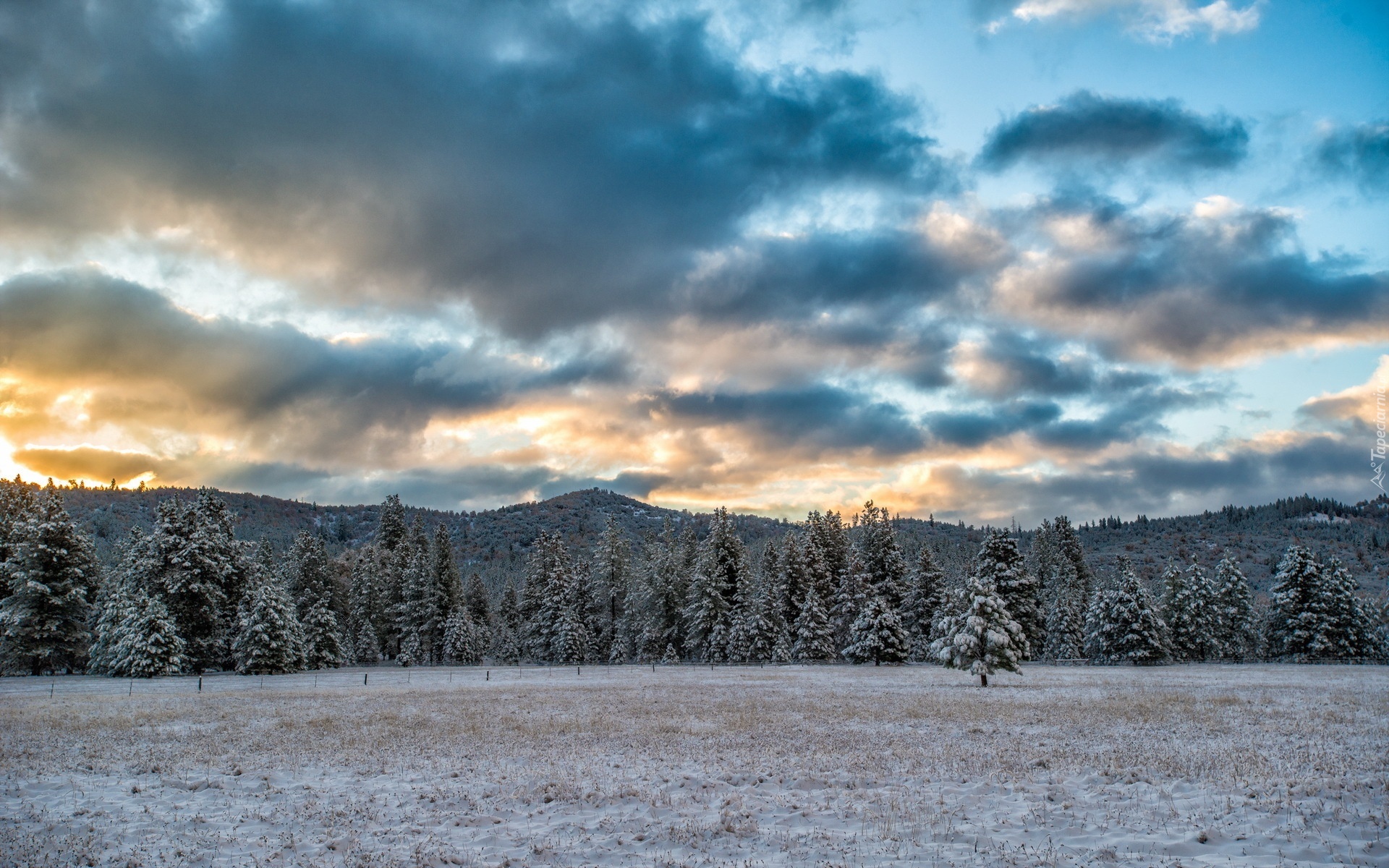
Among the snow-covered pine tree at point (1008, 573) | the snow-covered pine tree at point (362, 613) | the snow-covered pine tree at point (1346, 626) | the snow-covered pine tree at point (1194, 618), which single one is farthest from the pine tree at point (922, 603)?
the snow-covered pine tree at point (362, 613)

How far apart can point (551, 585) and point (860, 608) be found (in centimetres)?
3516

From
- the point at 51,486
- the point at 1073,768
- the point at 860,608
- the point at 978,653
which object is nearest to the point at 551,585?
the point at 860,608

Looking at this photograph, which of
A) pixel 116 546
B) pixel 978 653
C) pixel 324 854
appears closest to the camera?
pixel 324 854

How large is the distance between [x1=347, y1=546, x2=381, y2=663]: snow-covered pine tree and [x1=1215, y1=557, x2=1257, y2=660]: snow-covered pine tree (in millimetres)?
88874

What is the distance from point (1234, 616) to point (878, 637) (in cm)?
3716

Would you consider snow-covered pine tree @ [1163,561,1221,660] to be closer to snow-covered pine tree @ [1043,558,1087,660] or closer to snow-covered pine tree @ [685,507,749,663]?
snow-covered pine tree @ [1043,558,1087,660]

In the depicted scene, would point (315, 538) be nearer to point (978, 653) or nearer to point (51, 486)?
point (51, 486)

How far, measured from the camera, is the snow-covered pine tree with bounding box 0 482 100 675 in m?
54.9

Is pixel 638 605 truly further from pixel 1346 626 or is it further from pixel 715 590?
pixel 1346 626

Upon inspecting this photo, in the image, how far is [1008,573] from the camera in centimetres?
7119

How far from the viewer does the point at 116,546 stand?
277ft

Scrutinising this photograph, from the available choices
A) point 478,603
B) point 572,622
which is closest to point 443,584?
point 478,603

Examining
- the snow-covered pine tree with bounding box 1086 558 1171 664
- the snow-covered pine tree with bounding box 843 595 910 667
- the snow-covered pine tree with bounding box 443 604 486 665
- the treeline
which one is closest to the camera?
the treeline

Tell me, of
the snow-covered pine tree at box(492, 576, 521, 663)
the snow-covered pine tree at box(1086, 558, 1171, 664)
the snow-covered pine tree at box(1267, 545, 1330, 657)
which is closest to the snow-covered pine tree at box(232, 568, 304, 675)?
the snow-covered pine tree at box(492, 576, 521, 663)
